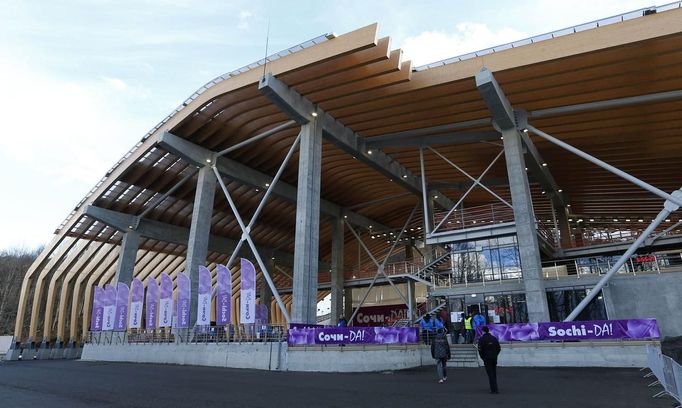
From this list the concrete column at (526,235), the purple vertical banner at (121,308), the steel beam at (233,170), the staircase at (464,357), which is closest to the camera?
the staircase at (464,357)

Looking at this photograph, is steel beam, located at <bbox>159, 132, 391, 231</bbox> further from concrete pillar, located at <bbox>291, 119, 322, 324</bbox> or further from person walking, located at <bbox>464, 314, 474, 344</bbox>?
person walking, located at <bbox>464, 314, 474, 344</bbox>

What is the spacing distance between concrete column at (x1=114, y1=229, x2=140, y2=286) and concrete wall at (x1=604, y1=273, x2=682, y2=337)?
1258 inches

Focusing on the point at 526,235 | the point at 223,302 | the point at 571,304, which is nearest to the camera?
the point at 223,302

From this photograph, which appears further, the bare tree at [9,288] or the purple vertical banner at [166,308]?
the bare tree at [9,288]

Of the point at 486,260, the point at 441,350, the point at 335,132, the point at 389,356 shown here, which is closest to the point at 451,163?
the point at 486,260

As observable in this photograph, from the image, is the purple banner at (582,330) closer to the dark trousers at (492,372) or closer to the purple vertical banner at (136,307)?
the dark trousers at (492,372)

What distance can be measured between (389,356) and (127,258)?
2519 cm

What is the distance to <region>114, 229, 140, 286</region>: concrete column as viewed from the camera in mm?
32188

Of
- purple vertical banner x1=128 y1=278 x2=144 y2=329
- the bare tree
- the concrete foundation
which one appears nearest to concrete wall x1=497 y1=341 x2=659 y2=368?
the concrete foundation

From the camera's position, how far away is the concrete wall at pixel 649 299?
18672 millimetres

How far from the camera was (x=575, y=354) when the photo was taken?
15359 mm

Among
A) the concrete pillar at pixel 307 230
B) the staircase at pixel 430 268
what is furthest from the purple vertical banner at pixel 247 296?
the staircase at pixel 430 268

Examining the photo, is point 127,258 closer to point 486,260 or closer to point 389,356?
point 389,356

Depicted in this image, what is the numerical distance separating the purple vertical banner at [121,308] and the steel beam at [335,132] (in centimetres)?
1655
